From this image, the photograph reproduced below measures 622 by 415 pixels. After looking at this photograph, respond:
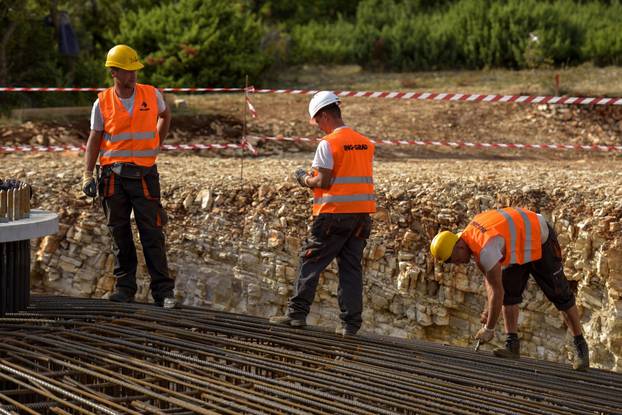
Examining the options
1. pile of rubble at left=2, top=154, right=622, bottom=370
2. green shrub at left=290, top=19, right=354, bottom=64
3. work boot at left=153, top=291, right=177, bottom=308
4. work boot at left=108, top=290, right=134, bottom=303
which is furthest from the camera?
green shrub at left=290, top=19, right=354, bottom=64

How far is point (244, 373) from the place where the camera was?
6.02 m

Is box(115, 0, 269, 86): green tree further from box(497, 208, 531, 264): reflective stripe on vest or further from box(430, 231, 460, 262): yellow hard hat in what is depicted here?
box(497, 208, 531, 264): reflective stripe on vest

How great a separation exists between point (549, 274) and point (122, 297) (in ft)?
11.3

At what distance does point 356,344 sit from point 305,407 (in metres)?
1.65

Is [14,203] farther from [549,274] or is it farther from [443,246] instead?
[549,274]

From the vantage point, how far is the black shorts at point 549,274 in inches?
284

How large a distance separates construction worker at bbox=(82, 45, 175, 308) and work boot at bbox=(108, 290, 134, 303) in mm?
266

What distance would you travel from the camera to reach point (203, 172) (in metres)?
12.8

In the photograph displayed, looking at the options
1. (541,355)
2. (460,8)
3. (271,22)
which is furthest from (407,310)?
(271,22)

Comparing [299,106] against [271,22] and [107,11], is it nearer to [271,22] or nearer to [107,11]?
[107,11]

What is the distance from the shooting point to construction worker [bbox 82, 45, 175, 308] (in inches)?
306

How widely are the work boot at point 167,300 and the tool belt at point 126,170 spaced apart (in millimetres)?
1005

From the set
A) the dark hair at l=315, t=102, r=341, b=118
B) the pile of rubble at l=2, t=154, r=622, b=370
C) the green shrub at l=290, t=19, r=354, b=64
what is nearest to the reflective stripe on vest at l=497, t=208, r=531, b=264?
the dark hair at l=315, t=102, r=341, b=118

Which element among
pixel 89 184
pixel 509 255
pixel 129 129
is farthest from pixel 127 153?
pixel 509 255
